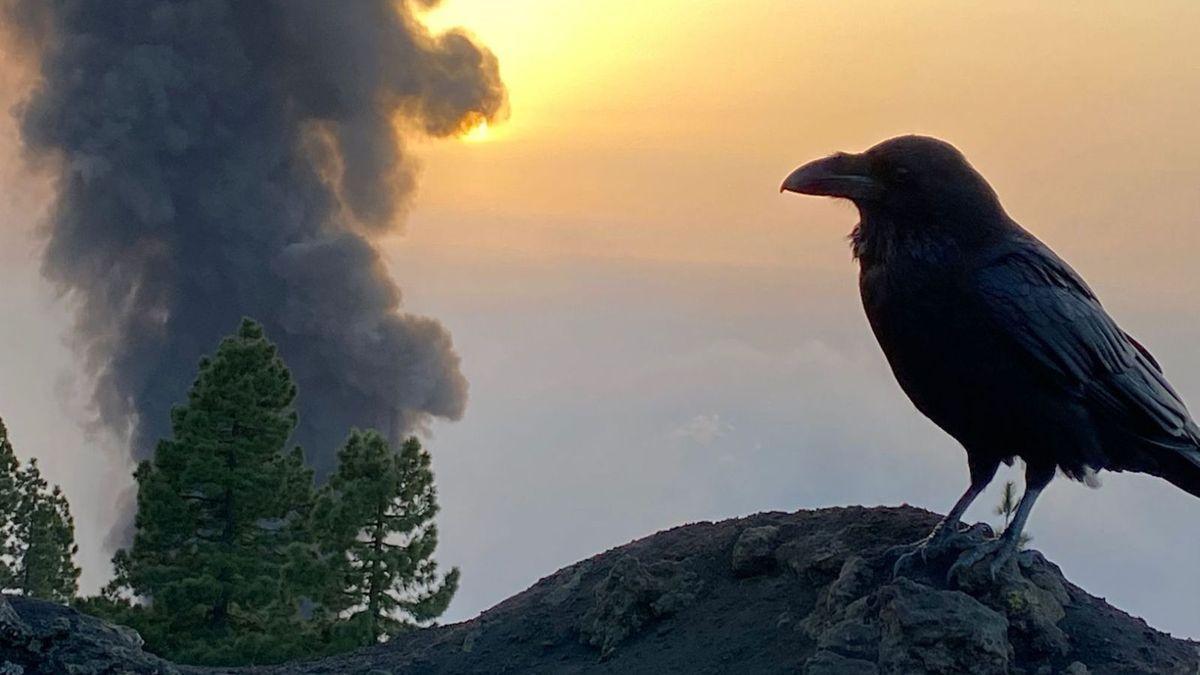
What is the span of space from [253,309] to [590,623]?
109ft

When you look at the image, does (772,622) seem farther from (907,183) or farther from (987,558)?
(907,183)

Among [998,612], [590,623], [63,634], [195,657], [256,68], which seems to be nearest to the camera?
[998,612]

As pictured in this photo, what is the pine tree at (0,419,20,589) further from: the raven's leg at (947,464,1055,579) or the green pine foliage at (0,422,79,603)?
the raven's leg at (947,464,1055,579)

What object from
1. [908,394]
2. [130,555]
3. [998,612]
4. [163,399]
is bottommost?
[998,612]

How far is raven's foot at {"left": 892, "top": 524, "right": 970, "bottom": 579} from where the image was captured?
22.6ft

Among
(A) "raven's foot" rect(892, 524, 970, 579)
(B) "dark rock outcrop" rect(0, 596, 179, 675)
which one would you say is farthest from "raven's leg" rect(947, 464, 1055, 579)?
(B) "dark rock outcrop" rect(0, 596, 179, 675)

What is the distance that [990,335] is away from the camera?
20.5 feet

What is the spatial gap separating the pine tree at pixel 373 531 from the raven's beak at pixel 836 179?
8.43 m

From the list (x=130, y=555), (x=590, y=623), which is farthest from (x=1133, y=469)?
(x=130, y=555)

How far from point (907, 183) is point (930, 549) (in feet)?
6.50

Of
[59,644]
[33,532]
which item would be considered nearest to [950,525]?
[59,644]

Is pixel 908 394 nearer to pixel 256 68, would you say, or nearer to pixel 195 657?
pixel 195 657

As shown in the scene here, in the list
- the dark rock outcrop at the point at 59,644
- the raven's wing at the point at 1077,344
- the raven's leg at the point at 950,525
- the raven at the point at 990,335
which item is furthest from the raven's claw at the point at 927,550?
the dark rock outcrop at the point at 59,644

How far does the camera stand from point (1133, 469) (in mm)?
6742
